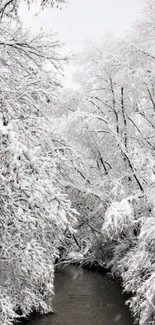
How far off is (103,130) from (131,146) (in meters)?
1.11

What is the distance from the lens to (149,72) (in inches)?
532

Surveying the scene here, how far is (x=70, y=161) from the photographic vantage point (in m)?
6.95

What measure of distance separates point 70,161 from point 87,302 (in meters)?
6.57

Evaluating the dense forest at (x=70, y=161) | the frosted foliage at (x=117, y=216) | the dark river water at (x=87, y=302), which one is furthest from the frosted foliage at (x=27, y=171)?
the frosted foliage at (x=117, y=216)

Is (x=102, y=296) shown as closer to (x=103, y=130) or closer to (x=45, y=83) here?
(x=103, y=130)

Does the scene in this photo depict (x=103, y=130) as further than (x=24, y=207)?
Yes

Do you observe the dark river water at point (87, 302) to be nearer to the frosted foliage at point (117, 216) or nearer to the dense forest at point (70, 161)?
the dense forest at point (70, 161)

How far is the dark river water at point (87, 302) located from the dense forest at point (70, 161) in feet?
1.50

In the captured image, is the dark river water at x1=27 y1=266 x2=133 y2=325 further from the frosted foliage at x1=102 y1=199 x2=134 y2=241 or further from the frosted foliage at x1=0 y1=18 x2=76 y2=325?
the frosted foliage at x1=0 y1=18 x2=76 y2=325

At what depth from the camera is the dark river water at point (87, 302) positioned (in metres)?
10.4

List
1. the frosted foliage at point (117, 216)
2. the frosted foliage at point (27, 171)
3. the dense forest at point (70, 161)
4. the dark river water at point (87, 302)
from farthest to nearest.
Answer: the frosted foliage at point (117, 216)
the dark river water at point (87, 302)
the dense forest at point (70, 161)
the frosted foliage at point (27, 171)

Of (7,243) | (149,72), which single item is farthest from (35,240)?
(149,72)

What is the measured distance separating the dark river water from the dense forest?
46 centimetres

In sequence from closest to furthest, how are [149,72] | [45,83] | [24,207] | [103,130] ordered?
[24,207]
[45,83]
[149,72]
[103,130]
